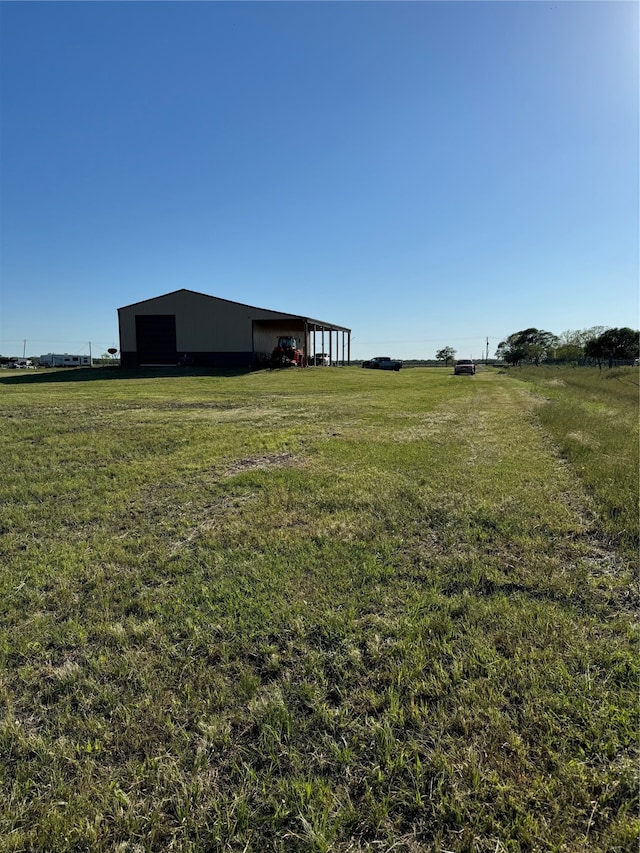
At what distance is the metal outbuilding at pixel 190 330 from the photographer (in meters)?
30.9

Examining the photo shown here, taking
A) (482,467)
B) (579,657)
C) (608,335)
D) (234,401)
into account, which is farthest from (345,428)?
(608,335)

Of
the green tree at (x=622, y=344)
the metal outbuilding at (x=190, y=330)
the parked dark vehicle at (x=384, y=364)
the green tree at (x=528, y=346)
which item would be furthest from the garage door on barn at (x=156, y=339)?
the green tree at (x=528, y=346)

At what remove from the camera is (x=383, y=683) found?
6.98 ft

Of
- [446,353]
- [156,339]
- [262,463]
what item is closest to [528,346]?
[446,353]

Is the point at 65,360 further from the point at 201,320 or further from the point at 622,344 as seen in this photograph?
the point at 622,344

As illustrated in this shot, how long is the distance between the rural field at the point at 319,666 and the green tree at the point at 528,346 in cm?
7988

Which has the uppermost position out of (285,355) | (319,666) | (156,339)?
(156,339)

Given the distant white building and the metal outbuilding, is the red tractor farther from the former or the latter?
the distant white building

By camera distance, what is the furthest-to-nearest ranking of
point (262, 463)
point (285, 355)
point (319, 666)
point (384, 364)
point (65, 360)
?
point (65, 360)
point (384, 364)
point (285, 355)
point (262, 463)
point (319, 666)

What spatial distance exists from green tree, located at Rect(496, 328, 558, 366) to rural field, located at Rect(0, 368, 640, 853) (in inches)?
3145

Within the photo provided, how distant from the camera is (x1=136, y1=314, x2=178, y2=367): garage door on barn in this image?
31.5 meters

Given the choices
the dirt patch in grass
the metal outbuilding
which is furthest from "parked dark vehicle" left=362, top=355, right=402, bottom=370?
the dirt patch in grass

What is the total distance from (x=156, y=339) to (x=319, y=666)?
107ft

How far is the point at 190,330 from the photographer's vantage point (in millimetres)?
31391
